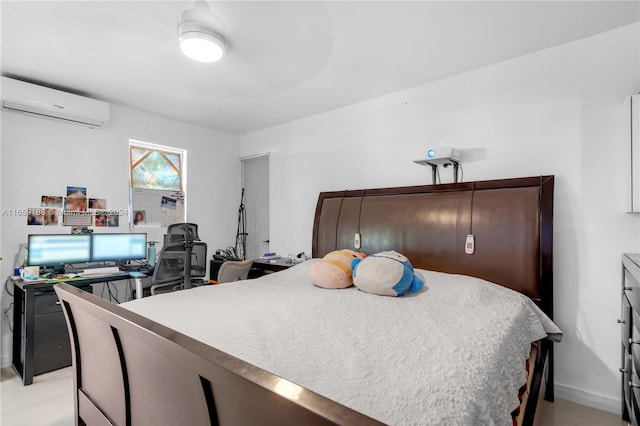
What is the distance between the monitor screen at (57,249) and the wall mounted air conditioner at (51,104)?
45.5 inches

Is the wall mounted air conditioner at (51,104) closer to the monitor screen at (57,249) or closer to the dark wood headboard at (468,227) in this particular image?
the monitor screen at (57,249)

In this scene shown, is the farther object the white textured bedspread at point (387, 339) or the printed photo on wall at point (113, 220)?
the printed photo on wall at point (113, 220)

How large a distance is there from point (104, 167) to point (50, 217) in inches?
28.3

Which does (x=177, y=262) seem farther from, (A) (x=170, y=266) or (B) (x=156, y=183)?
(B) (x=156, y=183)

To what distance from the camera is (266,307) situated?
178 cm

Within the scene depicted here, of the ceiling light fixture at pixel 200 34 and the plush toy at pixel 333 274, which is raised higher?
the ceiling light fixture at pixel 200 34

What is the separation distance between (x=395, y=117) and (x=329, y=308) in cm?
224

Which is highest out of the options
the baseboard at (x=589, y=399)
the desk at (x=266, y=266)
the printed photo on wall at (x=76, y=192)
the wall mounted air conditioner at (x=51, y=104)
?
the wall mounted air conditioner at (x=51, y=104)

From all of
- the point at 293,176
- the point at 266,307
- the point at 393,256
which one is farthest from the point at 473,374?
the point at 293,176

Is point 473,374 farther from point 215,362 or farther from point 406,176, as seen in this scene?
point 406,176

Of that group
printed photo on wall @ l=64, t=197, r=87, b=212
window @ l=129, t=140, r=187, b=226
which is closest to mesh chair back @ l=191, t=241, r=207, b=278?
window @ l=129, t=140, r=187, b=226

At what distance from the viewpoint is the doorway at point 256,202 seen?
473cm

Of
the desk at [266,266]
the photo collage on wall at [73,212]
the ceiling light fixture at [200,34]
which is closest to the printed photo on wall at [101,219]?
the photo collage on wall at [73,212]

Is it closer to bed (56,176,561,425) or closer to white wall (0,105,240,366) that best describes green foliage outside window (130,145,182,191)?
white wall (0,105,240,366)
